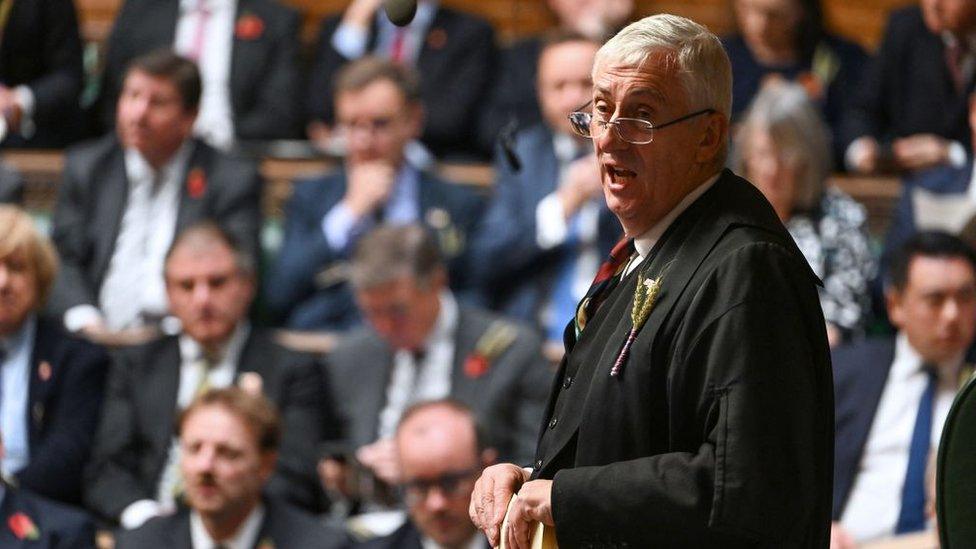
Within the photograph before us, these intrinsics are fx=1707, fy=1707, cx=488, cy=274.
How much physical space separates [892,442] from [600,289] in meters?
2.16

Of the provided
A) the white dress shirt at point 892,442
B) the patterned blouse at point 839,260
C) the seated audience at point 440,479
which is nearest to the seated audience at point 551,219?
the patterned blouse at point 839,260

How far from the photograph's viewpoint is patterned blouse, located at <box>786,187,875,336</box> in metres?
4.52

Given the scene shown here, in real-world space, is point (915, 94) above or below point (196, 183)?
above

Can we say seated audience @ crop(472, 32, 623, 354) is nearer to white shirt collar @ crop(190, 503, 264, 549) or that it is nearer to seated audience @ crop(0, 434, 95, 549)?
white shirt collar @ crop(190, 503, 264, 549)

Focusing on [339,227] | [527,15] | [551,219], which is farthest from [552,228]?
[527,15]

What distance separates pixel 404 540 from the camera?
390 centimetres

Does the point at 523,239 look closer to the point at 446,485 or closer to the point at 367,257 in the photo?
the point at 367,257

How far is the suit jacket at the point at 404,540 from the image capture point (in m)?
3.89

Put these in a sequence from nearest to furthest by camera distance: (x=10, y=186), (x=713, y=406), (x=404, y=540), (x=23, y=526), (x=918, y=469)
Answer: (x=713, y=406)
(x=404, y=540)
(x=23, y=526)
(x=918, y=469)
(x=10, y=186)

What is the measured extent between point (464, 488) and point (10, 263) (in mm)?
1423

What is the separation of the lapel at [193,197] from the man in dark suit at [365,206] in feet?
0.92

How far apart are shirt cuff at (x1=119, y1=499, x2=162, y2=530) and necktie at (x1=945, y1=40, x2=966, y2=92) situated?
2.79m

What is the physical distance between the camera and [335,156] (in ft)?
17.8

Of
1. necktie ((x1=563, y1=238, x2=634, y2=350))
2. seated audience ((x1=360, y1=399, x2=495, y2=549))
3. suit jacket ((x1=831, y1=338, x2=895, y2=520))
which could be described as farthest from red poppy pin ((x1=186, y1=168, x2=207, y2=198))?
necktie ((x1=563, y1=238, x2=634, y2=350))
